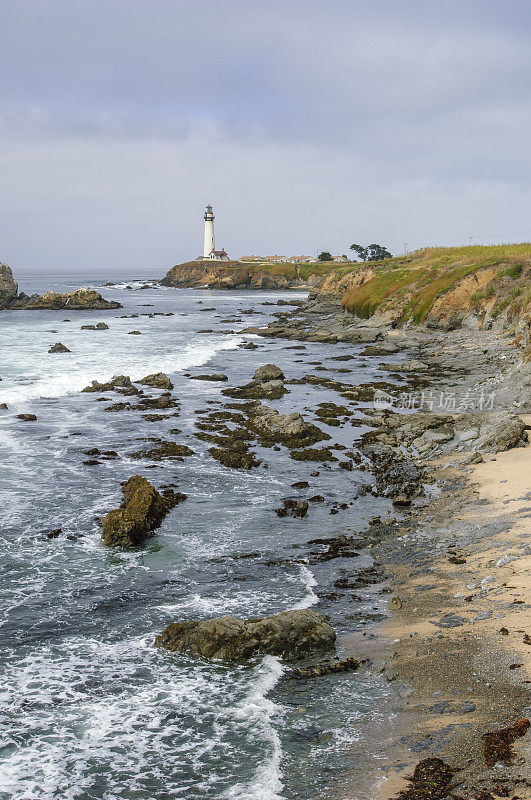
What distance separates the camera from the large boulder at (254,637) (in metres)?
10.5

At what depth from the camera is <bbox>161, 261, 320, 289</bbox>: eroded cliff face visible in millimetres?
166625

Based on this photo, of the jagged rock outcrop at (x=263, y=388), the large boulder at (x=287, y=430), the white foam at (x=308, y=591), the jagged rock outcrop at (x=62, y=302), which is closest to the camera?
the white foam at (x=308, y=591)

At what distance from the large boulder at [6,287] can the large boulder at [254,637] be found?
9852cm

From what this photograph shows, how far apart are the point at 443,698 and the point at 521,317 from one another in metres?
40.7

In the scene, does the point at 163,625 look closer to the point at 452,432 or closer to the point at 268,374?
the point at 452,432

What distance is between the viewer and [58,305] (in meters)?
97.1

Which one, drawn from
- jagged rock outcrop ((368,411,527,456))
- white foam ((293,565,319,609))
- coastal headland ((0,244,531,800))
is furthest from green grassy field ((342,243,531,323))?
white foam ((293,565,319,609))

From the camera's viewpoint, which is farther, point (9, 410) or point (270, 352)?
point (270, 352)

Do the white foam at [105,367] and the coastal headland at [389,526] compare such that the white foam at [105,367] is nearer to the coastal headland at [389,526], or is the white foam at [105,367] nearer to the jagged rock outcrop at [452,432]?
the coastal headland at [389,526]

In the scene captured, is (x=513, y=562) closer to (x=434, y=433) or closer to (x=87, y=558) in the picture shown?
(x=87, y=558)

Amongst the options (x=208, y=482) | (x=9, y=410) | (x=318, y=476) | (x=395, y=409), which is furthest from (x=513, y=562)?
(x=9, y=410)

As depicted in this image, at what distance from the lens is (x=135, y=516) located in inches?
616

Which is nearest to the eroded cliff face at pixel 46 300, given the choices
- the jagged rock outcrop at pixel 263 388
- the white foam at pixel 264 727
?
the jagged rock outcrop at pixel 263 388

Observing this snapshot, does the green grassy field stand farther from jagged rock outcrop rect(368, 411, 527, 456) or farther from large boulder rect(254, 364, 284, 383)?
jagged rock outcrop rect(368, 411, 527, 456)
